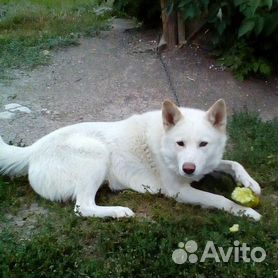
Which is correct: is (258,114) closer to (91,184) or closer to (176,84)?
(176,84)

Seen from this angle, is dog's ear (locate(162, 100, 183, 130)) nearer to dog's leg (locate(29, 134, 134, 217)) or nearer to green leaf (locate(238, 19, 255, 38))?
dog's leg (locate(29, 134, 134, 217))

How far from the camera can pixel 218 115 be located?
389cm

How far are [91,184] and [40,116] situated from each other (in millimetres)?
2101

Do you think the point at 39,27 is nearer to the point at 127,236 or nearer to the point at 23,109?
the point at 23,109

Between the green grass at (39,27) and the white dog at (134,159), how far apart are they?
315 centimetres

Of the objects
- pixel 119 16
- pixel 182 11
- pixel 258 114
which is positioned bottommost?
pixel 119 16

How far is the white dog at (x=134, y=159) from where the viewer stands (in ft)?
12.6

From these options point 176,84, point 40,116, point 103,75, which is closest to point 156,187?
point 40,116

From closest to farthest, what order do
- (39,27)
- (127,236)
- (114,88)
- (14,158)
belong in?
(127,236) < (14,158) < (114,88) < (39,27)

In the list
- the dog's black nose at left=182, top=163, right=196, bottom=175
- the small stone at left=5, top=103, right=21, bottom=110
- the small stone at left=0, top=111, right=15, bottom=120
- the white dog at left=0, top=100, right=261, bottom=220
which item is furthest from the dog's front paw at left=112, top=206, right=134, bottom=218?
the small stone at left=5, top=103, right=21, bottom=110

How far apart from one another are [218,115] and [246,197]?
658 mm

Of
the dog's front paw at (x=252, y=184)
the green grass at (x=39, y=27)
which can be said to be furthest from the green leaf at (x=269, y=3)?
the green grass at (x=39, y=27)

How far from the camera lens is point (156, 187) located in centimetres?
419

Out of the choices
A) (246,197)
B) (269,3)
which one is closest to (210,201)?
(246,197)
